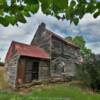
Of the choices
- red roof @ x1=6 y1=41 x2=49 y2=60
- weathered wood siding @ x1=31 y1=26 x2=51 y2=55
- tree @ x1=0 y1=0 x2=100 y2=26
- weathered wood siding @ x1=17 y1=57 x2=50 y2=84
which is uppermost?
weathered wood siding @ x1=31 y1=26 x2=51 y2=55

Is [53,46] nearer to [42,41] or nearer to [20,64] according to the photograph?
[42,41]

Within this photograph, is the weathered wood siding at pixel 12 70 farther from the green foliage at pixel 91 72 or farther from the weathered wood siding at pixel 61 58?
the green foliage at pixel 91 72

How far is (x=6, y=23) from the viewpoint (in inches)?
94.2

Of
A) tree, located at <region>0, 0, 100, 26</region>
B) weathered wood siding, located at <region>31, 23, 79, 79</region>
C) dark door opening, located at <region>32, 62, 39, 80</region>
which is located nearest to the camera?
tree, located at <region>0, 0, 100, 26</region>

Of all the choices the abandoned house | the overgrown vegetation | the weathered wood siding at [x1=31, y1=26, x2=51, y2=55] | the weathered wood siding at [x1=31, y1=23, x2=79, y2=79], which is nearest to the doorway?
the abandoned house

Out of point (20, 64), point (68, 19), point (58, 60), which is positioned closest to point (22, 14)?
point (68, 19)

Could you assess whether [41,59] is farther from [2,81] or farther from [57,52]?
[2,81]

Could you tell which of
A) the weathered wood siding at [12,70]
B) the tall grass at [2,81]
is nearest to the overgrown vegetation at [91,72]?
the weathered wood siding at [12,70]

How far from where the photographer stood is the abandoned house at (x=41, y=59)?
79.5 feet

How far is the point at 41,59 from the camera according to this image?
86.2ft

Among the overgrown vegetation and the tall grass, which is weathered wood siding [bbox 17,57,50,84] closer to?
the tall grass

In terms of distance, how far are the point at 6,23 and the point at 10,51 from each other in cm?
2539

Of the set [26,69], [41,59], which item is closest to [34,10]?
[26,69]

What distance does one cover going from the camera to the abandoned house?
79.5 ft
